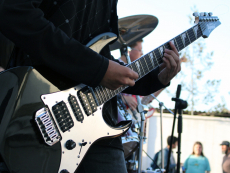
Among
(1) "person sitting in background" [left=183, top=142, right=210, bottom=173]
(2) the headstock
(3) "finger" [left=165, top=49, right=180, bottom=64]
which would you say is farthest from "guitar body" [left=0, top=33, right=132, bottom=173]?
(1) "person sitting in background" [left=183, top=142, right=210, bottom=173]

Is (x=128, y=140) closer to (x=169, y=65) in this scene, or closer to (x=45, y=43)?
(x=169, y=65)

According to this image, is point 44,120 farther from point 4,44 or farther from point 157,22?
point 157,22

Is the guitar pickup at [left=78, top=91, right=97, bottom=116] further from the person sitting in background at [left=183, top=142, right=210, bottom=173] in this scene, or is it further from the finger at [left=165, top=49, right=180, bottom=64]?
the person sitting in background at [left=183, top=142, right=210, bottom=173]

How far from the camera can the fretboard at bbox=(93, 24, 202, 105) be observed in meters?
1.23

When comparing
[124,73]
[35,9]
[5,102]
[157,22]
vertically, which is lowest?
[5,102]

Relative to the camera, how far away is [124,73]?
1.10 m

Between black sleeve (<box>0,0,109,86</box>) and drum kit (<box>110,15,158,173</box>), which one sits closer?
black sleeve (<box>0,0,109,86</box>)

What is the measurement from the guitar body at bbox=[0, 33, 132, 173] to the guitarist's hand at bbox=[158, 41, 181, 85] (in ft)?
2.25

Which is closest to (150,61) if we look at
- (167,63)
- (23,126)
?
(167,63)

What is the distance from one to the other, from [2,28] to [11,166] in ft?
1.80

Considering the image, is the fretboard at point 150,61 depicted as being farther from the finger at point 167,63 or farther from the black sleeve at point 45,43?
the black sleeve at point 45,43

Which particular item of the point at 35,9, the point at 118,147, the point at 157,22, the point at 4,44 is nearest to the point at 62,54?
the point at 35,9

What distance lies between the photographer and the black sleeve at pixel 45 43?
89 centimetres

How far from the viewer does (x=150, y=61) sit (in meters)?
1.53
